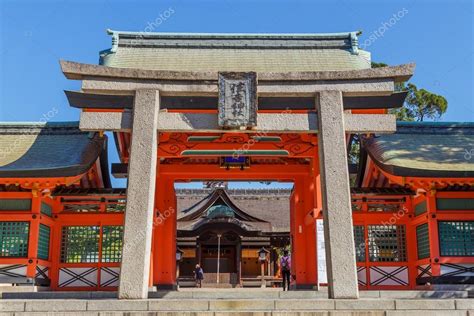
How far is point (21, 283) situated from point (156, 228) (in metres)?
4.59

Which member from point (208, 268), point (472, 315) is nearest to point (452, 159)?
point (472, 315)

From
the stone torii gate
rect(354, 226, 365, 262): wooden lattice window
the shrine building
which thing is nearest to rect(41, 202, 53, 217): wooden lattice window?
the shrine building

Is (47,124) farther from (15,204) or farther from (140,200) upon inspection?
(140,200)

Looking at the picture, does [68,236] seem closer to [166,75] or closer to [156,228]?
[156,228]

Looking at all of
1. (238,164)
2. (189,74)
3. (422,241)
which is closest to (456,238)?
(422,241)

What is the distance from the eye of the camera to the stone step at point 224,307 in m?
8.86

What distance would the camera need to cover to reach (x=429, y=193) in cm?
1489

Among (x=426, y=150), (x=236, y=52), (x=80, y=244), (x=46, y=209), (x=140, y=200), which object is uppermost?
(x=236, y=52)

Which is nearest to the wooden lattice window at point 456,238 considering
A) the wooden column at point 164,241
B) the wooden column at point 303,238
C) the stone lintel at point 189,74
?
the wooden column at point 303,238

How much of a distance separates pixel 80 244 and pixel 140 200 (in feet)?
22.0

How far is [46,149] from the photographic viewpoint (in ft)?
53.7

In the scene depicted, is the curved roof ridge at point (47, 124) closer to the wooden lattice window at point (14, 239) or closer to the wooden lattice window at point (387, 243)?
the wooden lattice window at point (14, 239)

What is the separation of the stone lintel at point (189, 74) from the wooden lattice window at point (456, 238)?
544cm

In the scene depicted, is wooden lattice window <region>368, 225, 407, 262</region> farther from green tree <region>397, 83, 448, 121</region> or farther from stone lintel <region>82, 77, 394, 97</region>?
green tree <region>397, 83, 448, 121</region>
